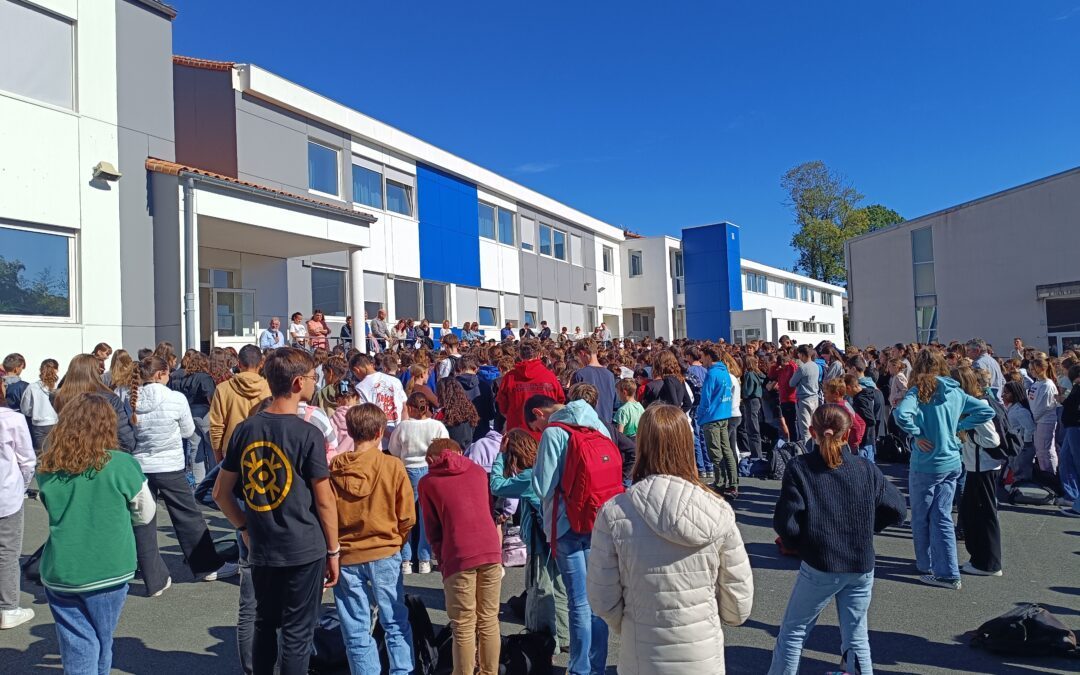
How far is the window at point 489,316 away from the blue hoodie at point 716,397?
17160 millimetres

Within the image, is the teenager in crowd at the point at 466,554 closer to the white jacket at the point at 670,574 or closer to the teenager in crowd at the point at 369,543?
the teenager in crowd at the point at 369,543

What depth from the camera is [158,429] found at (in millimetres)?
5828

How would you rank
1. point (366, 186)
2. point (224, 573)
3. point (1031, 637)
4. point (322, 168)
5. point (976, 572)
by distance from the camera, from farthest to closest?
point (366, 186) < point (322, 168) < point (224, 573) < point (976, 572) < point (1031, 637)

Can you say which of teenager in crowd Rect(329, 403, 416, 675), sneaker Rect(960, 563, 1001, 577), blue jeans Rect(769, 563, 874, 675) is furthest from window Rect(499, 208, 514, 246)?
blue jeans Rect(769, 563, 874, 675)

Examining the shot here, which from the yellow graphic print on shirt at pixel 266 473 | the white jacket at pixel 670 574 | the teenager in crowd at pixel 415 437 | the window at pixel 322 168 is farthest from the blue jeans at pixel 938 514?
the window at pixel 322 168

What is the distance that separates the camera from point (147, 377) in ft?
19.6

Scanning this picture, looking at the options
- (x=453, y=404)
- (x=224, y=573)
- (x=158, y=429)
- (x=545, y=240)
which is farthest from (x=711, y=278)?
(x=158, y=429)

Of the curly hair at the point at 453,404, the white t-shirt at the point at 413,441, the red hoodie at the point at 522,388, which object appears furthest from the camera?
the curly hair at the point at 453,404

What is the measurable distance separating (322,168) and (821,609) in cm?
1773

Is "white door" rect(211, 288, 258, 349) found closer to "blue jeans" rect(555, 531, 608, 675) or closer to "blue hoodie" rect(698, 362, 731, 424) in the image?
"blue hoodie" rect(698, 362, 731, 424)

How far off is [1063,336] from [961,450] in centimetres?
2294

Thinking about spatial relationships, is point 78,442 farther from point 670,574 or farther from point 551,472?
point 670,574

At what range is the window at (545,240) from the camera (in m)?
30.2

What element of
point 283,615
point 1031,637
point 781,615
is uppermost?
point 283,615
